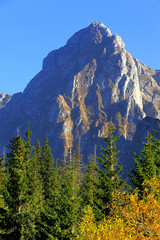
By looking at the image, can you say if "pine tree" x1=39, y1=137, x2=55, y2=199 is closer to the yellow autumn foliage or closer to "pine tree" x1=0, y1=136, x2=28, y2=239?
"pine tree" x1=0, y1=136, x2=28, y2=239

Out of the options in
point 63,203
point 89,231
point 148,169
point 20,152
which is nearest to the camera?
point 89,231

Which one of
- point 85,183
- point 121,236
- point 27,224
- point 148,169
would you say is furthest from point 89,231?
point 85,183

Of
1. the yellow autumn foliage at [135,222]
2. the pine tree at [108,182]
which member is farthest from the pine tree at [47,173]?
the yellow autumn foliage at [135,222]

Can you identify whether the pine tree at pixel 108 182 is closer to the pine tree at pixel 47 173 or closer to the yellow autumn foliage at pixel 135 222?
the yellow autumn foliage at pixel 135 222

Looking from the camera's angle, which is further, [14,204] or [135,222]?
[14,204]

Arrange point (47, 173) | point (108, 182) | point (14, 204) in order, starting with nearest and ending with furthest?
point (108, 182), point (14, 204), point (47, 173)

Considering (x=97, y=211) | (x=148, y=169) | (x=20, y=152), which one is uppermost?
(x=20, y=152)

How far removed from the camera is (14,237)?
3081 cm

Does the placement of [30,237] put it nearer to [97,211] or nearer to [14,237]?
[14,237]

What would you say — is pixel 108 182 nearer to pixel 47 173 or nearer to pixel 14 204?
pixel 14 204

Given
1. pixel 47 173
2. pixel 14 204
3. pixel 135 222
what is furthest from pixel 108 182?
pixel 47 173

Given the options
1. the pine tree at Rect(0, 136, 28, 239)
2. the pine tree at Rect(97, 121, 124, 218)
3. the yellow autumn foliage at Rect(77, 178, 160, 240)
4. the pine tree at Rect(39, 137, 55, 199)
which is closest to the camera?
the yellow autumn foliage at Rect(77, 178, 160, 240)

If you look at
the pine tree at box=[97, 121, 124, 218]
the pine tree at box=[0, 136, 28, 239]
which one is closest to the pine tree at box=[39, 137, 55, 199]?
the pine tree at box=[0, 136, 28, 239]

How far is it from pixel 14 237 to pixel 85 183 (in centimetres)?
2148
